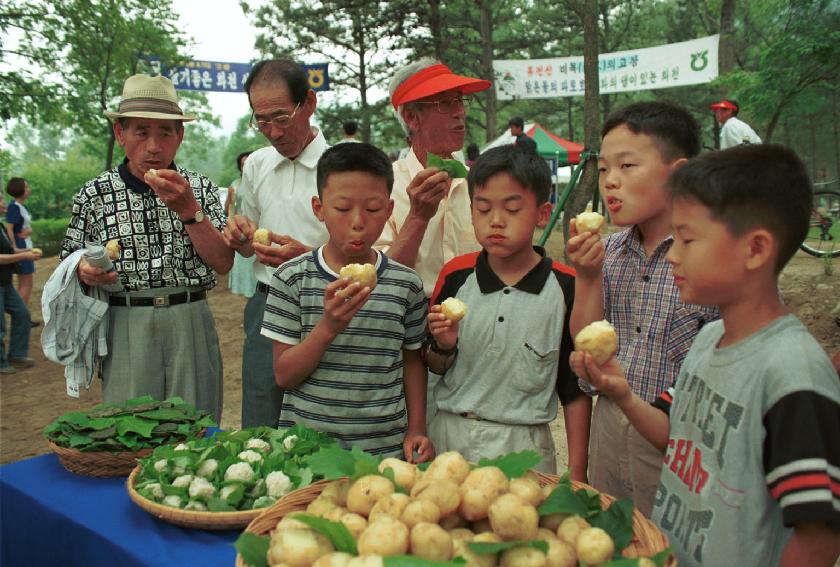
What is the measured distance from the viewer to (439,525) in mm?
1522

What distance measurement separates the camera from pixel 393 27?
14781 millimetres

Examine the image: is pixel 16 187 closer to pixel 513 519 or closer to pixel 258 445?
pixel 258 445

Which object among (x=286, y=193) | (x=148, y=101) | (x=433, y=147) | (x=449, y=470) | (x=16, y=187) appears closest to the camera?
(x=449, y=470)

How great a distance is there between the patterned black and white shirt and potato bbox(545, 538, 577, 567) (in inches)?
97.8

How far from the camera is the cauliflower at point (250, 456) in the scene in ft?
6.96

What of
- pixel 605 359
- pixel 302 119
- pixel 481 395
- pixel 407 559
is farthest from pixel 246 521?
pixel 302 119

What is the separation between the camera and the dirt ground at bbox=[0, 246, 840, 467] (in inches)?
239

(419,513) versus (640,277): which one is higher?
(640,277)

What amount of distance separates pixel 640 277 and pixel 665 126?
0.52m

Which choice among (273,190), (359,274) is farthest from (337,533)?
(273,190)

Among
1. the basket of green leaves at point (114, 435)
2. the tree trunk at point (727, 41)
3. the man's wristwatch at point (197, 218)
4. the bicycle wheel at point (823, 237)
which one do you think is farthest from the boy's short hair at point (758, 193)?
the tree trunk at point (727, 41)

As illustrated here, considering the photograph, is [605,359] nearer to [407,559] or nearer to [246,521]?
[407,559]

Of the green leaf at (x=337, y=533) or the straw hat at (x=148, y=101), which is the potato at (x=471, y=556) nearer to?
the green leaf at (x=337, y=533)

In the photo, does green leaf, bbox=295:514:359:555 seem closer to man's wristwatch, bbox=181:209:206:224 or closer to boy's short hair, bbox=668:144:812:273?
boy's short hair, bbox=668:144:812:273
